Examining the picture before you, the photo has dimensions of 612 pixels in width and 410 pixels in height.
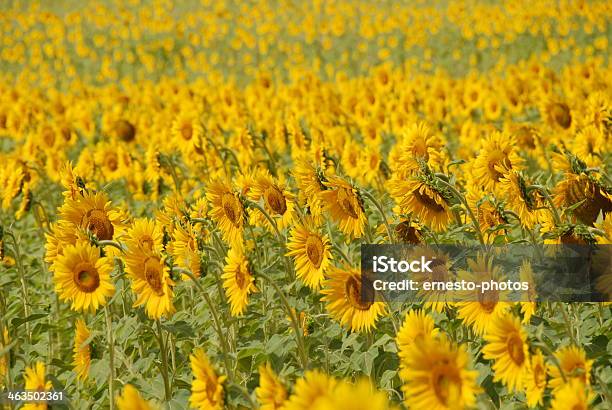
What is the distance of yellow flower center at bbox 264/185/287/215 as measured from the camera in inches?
141

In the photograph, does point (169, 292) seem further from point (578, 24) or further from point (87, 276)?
point (578, 24)

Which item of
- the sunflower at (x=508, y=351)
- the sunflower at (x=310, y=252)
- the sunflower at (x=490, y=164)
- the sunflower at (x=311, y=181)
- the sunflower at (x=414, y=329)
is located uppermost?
the sunflower at (x=490, y=164)

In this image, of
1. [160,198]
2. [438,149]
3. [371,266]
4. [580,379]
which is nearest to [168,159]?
[160,198]

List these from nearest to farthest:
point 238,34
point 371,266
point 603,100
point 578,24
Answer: point 371,266
point 603,100
point 578,24
point 238,34

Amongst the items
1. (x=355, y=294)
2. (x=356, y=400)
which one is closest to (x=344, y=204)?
(x=355, y=294)

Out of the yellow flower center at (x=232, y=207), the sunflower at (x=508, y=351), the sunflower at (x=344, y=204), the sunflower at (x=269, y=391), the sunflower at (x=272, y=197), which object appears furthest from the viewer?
the sunflower at (x=272, y=197)

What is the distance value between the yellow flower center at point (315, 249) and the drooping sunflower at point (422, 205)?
1.21 ft

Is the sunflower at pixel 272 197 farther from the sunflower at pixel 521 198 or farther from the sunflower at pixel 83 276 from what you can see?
the sunflower at pixel 521 198

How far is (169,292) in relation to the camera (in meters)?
2.68

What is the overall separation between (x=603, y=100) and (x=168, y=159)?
313cm

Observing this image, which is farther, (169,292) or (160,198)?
(160,198)

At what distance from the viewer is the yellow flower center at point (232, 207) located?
11.1ft

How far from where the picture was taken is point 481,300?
8.82 ft

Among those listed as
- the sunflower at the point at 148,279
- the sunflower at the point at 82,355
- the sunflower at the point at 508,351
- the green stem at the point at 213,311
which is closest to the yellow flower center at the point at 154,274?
the sunflower at the point at 148,279
